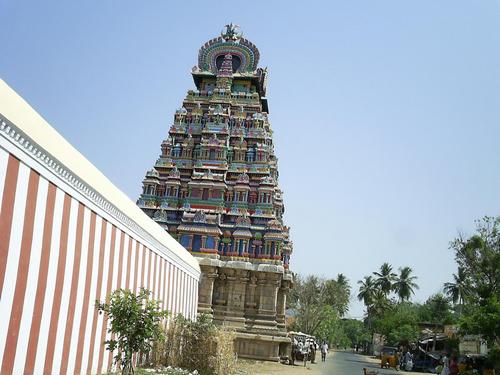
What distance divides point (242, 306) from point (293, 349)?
12.1ft

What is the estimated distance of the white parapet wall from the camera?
704 cm

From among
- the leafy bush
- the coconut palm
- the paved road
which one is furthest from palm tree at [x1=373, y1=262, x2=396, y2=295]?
the leafy bush

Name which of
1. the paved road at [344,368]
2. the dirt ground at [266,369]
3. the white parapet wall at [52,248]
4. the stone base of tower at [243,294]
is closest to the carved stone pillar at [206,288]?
the stone base of tower at [243,294]

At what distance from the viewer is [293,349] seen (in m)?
A: 25.8

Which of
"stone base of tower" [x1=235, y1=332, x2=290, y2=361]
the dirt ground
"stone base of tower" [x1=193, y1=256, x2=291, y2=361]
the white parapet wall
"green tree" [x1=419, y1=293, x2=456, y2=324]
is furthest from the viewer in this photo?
"green tree" [x1=419, y1=293, x2=456, y2=324]

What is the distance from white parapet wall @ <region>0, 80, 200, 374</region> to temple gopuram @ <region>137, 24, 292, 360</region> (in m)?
12.4

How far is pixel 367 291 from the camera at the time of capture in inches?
2685

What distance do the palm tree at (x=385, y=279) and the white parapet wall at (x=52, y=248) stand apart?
191ft

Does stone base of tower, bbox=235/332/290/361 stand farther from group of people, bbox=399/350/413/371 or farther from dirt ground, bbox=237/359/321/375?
group of people, bbox=399/350/413/371

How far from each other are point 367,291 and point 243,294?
47009 millimetres

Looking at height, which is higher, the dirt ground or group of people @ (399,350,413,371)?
the dirt ground

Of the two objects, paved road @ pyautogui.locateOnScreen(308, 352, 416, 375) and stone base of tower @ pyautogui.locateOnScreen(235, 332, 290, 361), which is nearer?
stone base of tower @ pyautogui.locateOnScreen(235, 332, 290, 361)

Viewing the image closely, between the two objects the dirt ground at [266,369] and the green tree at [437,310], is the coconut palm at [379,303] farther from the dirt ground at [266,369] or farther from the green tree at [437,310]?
the dirt ground at [266,369]

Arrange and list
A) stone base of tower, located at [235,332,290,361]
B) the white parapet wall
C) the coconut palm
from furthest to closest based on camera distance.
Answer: the coconut palm < stone base of tower, located at [235,332,290,361] < the white parapet wall
